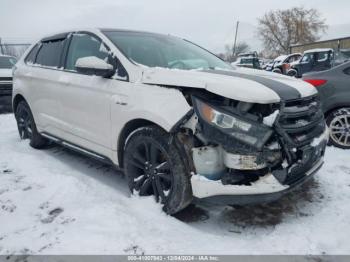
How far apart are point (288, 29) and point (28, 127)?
168ft

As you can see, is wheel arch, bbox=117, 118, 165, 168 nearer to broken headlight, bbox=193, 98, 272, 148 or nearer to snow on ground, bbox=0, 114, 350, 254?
snow on ground, bbox=0, 114, 350, 254

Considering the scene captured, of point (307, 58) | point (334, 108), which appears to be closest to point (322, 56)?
point (307, 58)

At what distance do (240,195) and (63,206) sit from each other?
1709 millimetres

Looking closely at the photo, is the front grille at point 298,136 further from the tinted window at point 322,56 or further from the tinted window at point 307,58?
the tinted window at point 307,58

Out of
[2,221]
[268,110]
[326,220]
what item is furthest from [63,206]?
[326,220]

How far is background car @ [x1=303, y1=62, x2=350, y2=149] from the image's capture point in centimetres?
460

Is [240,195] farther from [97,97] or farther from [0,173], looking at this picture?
[0,173]

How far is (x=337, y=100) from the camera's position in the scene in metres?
4.62

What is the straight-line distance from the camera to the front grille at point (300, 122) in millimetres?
2525

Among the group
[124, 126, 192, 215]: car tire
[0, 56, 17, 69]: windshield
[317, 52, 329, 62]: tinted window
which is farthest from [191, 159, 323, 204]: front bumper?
[317, 52, 329, 62]: tinted window

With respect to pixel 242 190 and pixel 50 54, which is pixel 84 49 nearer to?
pixel 50 54

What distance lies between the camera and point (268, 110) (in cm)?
250

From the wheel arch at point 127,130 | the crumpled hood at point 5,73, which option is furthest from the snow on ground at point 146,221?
the crumpled hood at point 5,73

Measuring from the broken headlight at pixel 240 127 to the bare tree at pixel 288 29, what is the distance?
49900 millimetres
